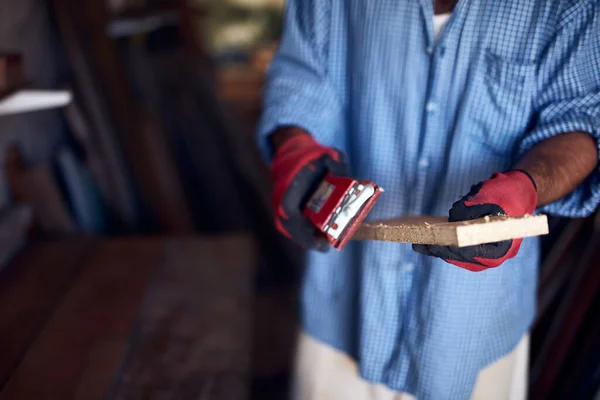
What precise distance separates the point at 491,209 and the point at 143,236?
64.6 inches

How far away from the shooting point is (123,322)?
132 centimetres

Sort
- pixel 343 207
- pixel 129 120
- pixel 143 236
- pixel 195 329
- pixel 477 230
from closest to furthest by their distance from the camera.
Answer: pixel 477 230
pixel 343 207
pixel 195 329
pixel 143 236
pixel 129 120

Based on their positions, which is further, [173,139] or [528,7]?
[173,139]

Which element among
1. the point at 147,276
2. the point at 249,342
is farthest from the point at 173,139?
the point at 249,342

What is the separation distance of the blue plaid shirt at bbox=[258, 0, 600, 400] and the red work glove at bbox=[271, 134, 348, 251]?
0.30 feet

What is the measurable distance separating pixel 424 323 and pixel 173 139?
6.75 feet

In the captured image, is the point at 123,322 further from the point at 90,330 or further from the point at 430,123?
the point at 430,123

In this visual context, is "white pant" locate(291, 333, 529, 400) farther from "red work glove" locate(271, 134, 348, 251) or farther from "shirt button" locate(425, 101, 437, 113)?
"shirt button" locate(425, 101, 437, 113)

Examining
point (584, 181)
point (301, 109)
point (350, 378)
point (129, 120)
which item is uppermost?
point (301, 109)

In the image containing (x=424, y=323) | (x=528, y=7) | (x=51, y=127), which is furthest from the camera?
(x=51, y=127)

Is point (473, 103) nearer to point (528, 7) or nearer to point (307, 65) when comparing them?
point (528, 7)

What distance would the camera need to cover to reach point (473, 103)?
2.80 ft

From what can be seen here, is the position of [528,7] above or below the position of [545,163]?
above

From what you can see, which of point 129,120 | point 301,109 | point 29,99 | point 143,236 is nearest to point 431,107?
point 301,109
